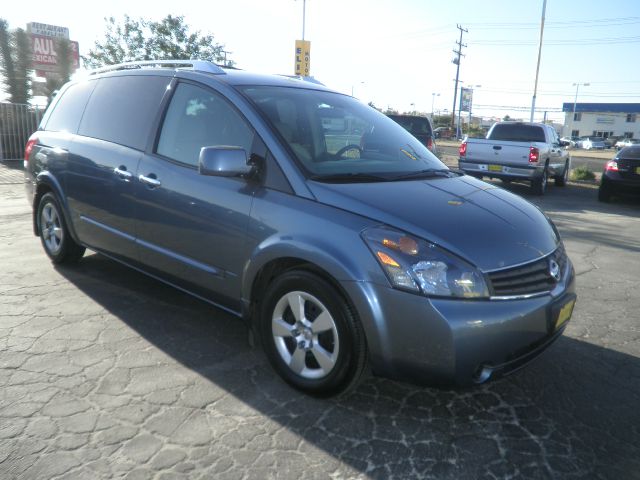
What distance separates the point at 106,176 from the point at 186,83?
101 cm

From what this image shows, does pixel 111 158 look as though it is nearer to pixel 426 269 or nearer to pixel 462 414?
pixel 426 269

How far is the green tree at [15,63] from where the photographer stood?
746 inches

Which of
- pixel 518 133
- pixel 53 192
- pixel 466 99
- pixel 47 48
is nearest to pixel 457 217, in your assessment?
pixel 53 192

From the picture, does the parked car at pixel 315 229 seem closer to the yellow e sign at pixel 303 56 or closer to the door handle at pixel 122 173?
the door handle at pixel 122 173

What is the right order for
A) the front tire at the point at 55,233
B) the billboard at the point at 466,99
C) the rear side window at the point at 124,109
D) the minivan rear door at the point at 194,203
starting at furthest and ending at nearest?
the billboard at the point at 466,99, the front tire at the point at 55,233, the rear side window at the point at 124,109, the minivan rear door at the point at 194,203

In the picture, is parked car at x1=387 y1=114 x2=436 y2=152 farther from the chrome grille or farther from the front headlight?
the front headlight

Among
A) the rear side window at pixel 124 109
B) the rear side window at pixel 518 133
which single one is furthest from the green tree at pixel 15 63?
the rear side window at pixel 124 109

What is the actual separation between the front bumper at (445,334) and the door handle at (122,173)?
213cm

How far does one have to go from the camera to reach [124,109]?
4.22 m

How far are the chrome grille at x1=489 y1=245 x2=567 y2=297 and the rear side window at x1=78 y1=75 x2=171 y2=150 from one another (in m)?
2.67

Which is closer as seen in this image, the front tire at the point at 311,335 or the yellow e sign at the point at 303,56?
the front tire at the point at 311,335

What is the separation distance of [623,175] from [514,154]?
7.66 ft

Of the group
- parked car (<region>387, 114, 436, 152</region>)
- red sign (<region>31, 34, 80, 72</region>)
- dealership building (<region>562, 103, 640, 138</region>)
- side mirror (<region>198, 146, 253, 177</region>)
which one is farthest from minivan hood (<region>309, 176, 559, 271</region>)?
dealership building (<region>562, 103, 640, 138</region>)

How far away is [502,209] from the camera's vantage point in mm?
3172
